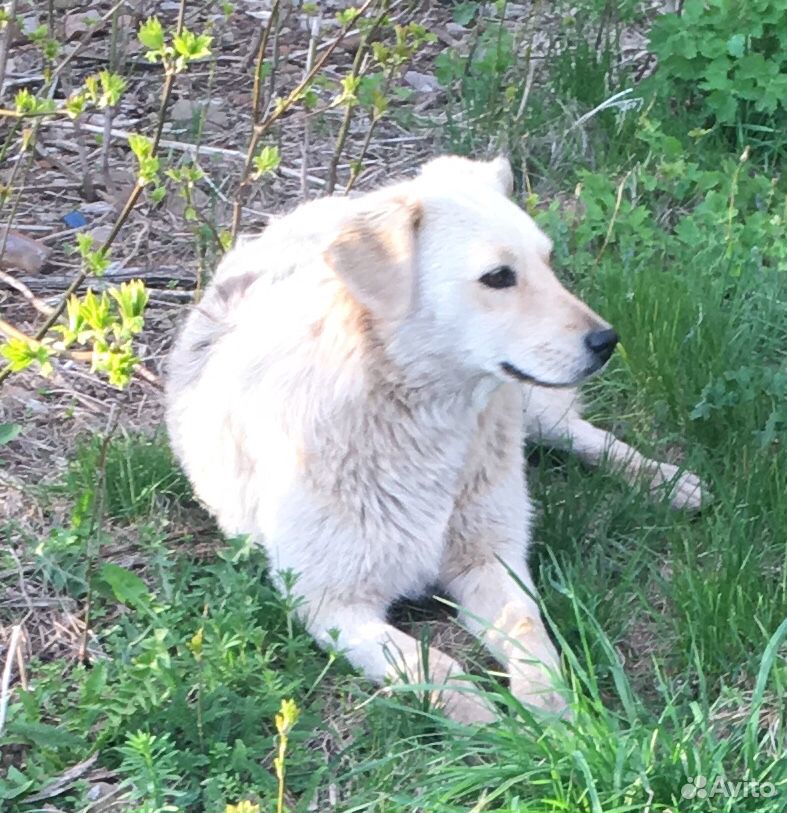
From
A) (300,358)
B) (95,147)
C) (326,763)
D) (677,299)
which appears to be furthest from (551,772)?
(95,147)

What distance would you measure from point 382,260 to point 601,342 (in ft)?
1.74

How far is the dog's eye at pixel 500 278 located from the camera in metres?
2.93

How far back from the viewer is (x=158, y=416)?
158 inches

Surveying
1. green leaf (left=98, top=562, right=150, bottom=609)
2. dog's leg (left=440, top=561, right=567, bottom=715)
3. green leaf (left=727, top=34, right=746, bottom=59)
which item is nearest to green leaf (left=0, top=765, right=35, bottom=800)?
green leaf (left=98, top=562, right=150, bottom=609)

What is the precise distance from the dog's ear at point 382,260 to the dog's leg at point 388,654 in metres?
0.71

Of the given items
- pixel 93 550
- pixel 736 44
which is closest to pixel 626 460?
pixel 93 550

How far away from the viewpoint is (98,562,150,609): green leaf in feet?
10.0

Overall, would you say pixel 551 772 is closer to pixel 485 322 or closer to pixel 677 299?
pixel 485 322

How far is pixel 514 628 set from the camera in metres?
2.94

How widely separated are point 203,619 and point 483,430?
2.71 ft

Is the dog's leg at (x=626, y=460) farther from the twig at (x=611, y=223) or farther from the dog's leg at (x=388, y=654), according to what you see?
the dog's leg at (x=388, y=654)

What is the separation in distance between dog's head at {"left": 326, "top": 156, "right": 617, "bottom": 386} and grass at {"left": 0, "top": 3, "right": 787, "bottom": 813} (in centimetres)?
54

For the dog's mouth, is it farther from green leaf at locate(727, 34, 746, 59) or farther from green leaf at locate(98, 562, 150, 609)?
green leaf at locate(727, 34, 746, 59)

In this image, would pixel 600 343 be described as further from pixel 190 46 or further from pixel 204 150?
pixel 204 150
